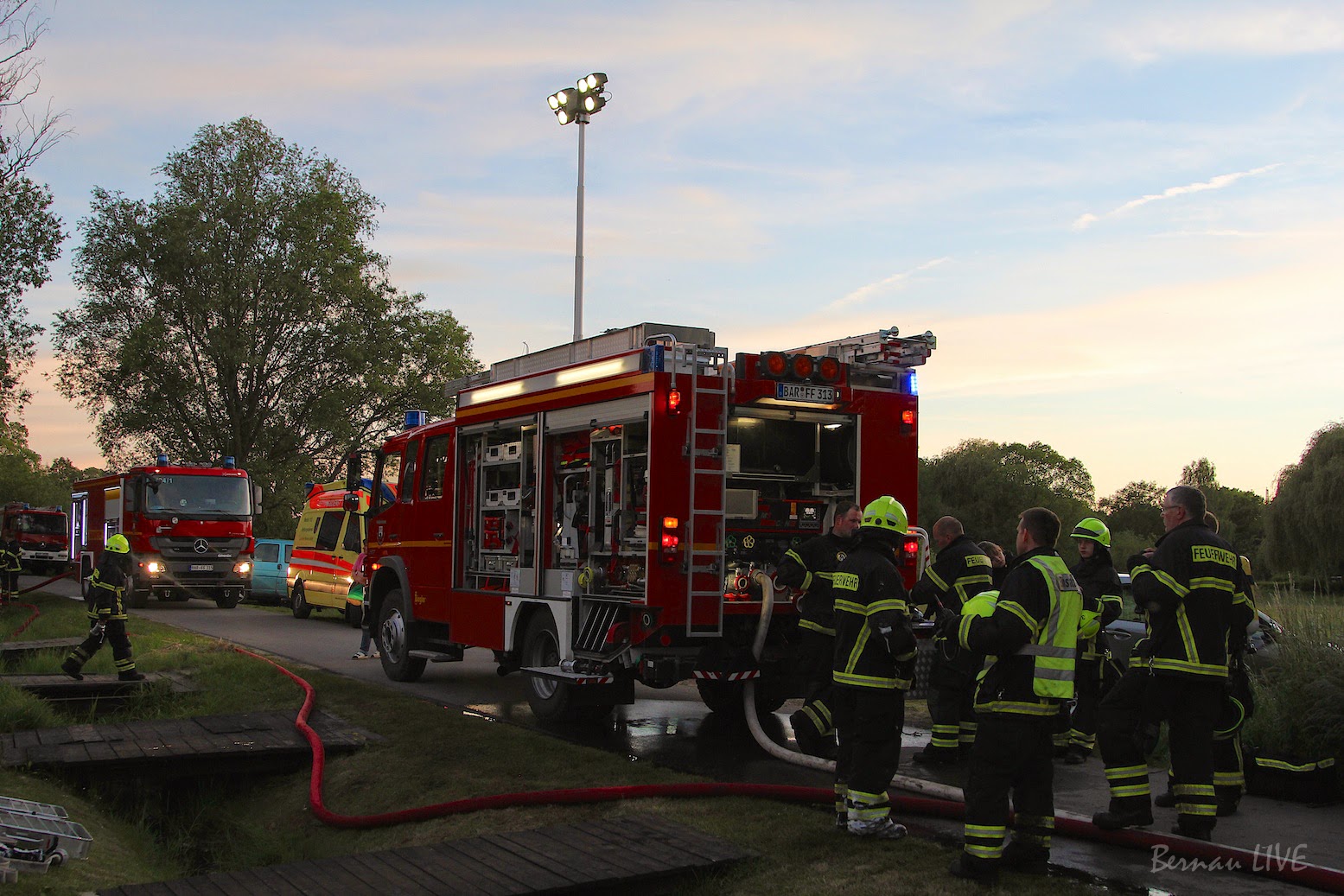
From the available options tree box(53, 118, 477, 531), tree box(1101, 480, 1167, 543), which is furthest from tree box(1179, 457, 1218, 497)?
tree box(53, 118, 477, 531)

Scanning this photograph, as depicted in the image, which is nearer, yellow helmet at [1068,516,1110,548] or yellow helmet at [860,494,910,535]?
yellow helmet at [860,494,910,535]

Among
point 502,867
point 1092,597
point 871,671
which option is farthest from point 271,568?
point 871,671

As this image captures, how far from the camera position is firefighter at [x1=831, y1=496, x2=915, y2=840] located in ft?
18.8

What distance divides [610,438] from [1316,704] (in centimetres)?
527

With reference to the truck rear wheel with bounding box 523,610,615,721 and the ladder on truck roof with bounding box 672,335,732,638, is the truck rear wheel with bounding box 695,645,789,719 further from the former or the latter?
the truck rear wheel with bounding box 523,610,615,721

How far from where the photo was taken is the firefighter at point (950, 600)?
7.84 m

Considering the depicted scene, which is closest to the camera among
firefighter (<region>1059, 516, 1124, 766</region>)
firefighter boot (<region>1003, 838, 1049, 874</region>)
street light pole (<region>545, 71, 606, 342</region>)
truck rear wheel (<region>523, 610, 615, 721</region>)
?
firefighter boot (<region>1003, 838, 1049, 874</region>)

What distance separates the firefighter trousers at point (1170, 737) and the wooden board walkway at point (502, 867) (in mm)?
2038

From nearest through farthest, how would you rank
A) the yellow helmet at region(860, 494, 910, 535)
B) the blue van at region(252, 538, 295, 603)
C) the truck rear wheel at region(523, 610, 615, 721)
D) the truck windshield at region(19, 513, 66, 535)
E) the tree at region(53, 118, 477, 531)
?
the yellow helmet at region(860, 494, 910, 535), the truck rear wheel at region(523, 610, 615, 721), the blue van at region(252, 538, 295, 603), the tree at region(53, 118, 477, 531), the truck windshield at region(19, 513, 66, 535)

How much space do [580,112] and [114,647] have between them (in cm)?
1188

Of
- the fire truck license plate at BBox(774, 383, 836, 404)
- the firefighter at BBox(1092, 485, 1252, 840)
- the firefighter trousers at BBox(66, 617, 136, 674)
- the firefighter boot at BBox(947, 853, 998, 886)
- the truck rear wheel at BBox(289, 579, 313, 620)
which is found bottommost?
the truck rear wheel at BBox(289, 579, 313, 620)

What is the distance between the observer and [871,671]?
5812 millimetres

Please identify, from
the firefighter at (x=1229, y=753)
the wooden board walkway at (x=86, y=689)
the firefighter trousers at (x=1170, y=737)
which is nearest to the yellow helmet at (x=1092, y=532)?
the firefighter at (x=1229, y=753)

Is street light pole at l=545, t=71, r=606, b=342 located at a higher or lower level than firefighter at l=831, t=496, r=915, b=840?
higher
